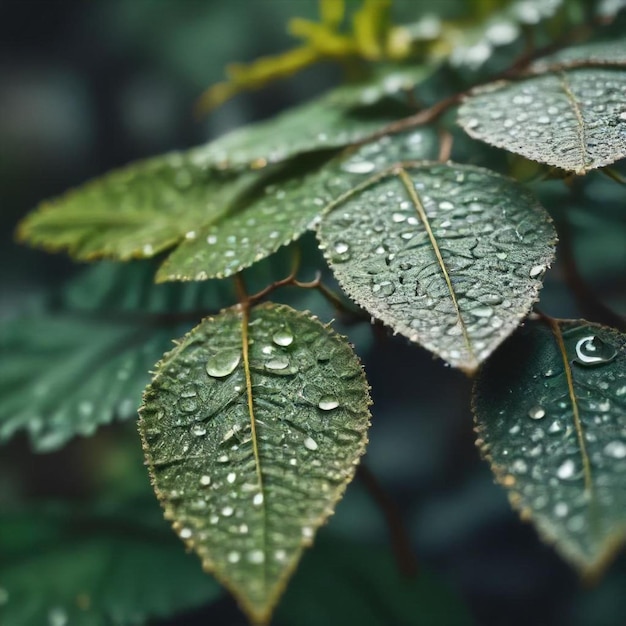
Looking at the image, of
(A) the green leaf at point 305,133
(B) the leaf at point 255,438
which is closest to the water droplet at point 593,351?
(B) the leaf at point 255,438

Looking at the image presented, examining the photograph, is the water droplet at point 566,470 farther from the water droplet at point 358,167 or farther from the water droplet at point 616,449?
the water droplet at point 358,167

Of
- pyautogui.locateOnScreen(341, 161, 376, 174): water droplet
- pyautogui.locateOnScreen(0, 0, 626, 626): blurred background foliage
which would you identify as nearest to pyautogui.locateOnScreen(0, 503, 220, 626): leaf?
pyautogui.locateOnScreen(0, 0, 626, 626): blurred background foliage

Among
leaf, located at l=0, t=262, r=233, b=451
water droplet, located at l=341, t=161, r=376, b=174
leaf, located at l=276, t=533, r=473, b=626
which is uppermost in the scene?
water droplet, located at l=341, t=161, r=376, b=174

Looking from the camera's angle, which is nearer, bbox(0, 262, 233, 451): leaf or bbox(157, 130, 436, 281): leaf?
bbox(157, 130, 436, 281): leaf

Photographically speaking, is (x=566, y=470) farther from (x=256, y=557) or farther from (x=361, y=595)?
(x=361, y=595)

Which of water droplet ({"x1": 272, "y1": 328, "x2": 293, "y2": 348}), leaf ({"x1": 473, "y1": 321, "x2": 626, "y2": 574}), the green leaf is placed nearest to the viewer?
leaf ({"x1": 473, "y1": 321, "x2": 626, "y2": 574})

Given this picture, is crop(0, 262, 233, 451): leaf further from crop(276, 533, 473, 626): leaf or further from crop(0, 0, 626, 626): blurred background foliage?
crop(276, 533, 473, 626): leaf

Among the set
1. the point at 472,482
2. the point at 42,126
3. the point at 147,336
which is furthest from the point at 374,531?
the point at 42,126
